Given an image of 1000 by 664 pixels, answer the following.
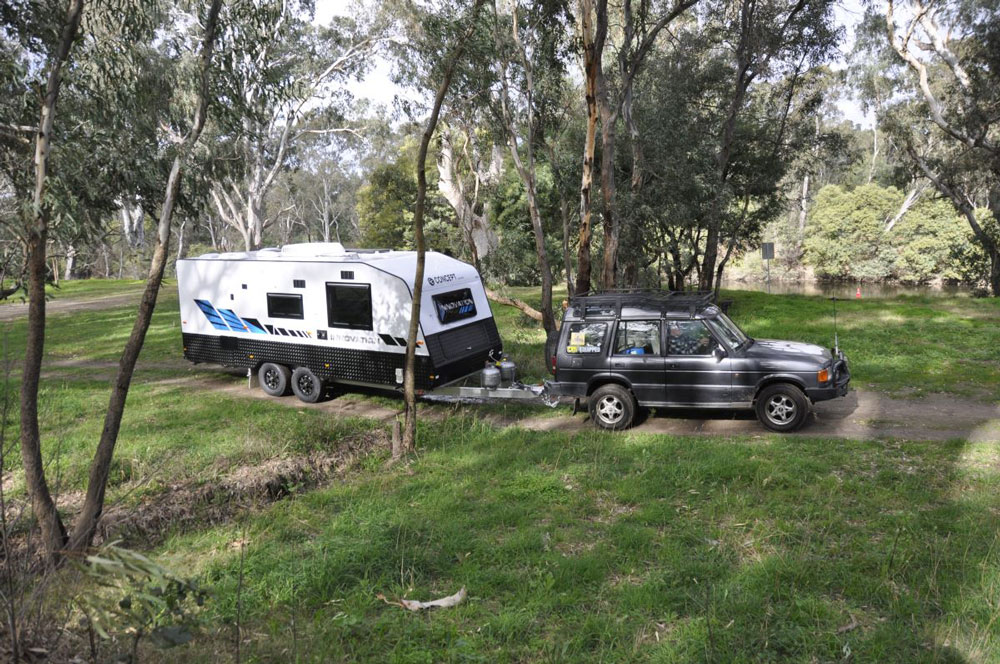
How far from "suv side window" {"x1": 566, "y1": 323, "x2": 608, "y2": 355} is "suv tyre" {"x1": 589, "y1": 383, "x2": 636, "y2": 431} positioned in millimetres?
641

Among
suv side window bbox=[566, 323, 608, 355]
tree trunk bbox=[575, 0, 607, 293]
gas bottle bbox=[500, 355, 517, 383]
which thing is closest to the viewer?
suv side window bbox=[566, 323, 608, 355]

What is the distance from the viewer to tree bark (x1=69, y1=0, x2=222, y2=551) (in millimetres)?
7168

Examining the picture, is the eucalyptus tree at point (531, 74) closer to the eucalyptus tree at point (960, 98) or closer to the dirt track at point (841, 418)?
the dirt track at point (841, 418)

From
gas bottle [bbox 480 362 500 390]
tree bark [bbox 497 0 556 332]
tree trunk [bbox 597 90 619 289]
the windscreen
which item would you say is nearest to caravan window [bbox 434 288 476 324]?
gas bottle [bbox 480 362 500 390]

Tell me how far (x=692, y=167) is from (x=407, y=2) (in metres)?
10.4

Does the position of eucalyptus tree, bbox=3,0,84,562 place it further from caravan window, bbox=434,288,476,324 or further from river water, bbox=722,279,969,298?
river water, bbox=722,279,969,298

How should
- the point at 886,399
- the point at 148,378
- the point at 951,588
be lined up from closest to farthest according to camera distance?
the point at 951,588
the point at 886,399
the point at 148,378

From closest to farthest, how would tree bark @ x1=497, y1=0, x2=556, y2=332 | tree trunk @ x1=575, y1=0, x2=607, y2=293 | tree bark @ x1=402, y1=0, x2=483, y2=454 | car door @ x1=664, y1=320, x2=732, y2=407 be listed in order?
tree bark @ x1=402, y1=0, x2=483, y2=454, car door @ x1=664, y1=320, x2=732, y2=407, tree trunk @ x1=575, y1=0, x2=607, y2=293, tree bark @ x1=497, y1=0, x2=556, y2=332

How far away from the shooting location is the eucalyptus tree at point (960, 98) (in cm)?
2525

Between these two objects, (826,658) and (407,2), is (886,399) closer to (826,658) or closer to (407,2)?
(826,658)

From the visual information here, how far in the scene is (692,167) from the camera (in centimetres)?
2159

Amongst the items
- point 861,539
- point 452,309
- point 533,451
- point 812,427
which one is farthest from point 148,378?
point 861,539

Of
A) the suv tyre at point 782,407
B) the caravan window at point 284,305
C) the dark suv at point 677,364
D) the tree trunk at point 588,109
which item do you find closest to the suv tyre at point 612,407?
the dark suv at point 677,364

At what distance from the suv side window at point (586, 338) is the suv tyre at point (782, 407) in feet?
8.31
